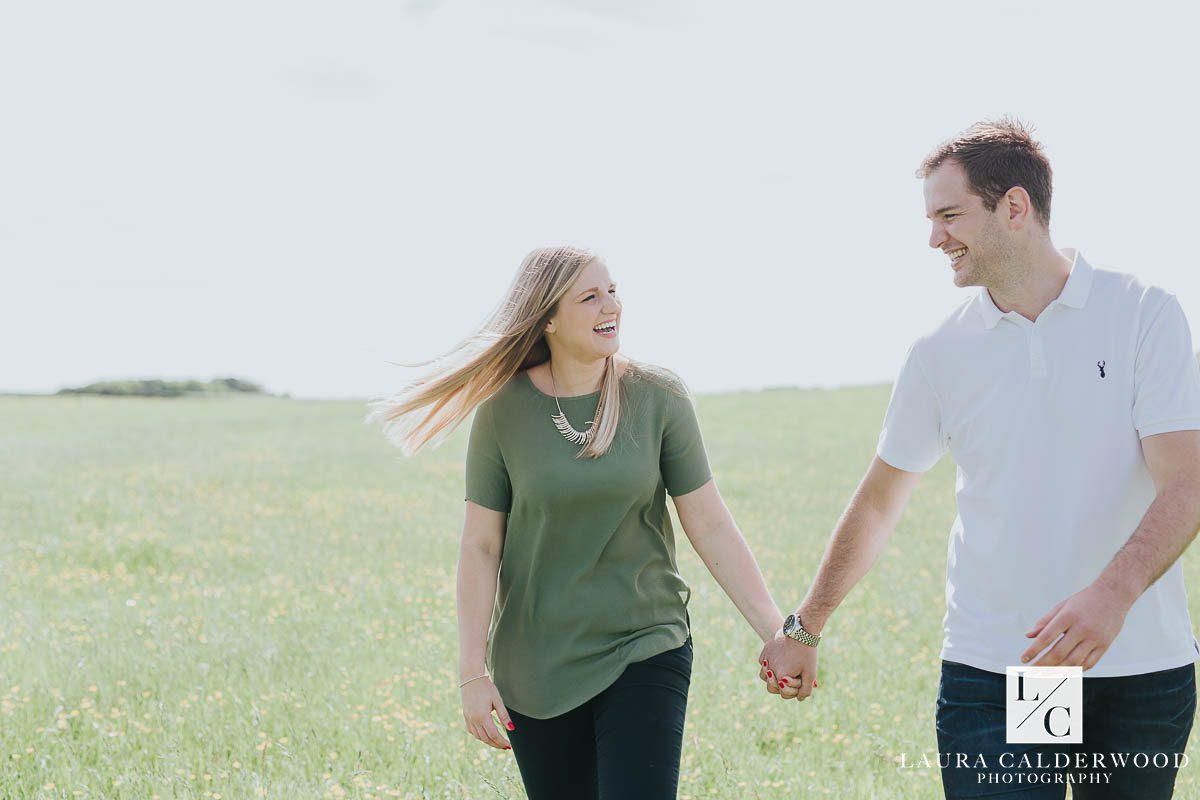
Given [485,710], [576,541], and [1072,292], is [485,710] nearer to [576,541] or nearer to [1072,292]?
[576,541]

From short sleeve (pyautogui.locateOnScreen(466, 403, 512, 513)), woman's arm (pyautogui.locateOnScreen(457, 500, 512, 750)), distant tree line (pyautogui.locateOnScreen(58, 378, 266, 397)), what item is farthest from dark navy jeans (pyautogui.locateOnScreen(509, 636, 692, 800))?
distant tree line (pyautogui.locateOnScreen(58, 378, 266, 397))

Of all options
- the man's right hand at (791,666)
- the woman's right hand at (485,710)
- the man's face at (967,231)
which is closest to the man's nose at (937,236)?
the man's face at (967,231)

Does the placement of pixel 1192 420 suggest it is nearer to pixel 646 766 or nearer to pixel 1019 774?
pixel 1019 774

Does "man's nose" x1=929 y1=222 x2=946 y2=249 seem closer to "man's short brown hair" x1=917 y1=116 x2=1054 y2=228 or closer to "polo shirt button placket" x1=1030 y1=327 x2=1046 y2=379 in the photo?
"man's short brown hair" x1=917 y1=116 x2=1054 y2=228

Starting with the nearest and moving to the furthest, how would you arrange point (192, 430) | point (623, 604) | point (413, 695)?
point (623, 604)
point (413, 695)
point (192, 430)

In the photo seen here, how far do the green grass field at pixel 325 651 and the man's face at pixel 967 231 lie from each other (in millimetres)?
3391

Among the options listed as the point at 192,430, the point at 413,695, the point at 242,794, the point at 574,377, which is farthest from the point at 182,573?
the point at 192,430

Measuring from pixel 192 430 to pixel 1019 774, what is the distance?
38608mm

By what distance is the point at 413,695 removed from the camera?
26.1 ft

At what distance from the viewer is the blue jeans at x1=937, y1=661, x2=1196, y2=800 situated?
3.74 metres

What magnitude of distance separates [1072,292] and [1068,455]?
55 centimetres

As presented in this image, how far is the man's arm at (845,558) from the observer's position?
14.4 feet

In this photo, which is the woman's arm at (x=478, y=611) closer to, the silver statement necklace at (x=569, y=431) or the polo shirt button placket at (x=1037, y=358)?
the silver statement necklace at (x=569, y=431)

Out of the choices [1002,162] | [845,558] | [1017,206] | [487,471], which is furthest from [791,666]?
[1002,162]
